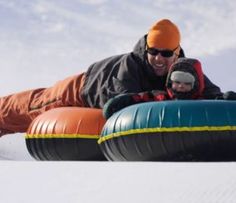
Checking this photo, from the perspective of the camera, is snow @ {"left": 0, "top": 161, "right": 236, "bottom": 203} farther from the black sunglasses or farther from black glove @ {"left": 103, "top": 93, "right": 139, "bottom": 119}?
the black sunglasses

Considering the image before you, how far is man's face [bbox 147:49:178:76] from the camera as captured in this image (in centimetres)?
324

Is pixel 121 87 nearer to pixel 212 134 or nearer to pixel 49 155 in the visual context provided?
pixel 49 155

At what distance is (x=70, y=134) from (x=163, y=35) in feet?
2.64

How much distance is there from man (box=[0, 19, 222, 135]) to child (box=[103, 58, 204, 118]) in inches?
11.4

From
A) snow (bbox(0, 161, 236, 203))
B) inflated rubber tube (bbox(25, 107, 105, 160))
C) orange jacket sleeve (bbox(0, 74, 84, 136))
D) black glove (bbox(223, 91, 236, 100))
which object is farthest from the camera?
orange jacket sleeve (bbox(0, 74, 84, 136))

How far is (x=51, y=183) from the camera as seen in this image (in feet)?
4.66

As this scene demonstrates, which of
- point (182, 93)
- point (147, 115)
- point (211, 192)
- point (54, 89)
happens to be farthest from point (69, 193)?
point (54, 89)

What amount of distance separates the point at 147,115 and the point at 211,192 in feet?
4.12

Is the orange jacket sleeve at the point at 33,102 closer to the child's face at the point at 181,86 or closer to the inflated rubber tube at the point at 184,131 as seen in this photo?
the child's face at the point at 181,86

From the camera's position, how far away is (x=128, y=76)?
3131mm

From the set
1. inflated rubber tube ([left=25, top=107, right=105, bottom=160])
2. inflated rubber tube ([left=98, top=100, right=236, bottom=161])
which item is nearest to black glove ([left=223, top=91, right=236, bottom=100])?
inflated rubber tube ([left=98, top=100, right=236, bottom=161])

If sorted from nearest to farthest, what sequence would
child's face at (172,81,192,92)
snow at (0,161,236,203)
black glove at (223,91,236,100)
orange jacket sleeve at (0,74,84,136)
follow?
snow at (0,161,236,203) → child's face at (172,81,192,92) → black glove at (223,91,236,100) → orange jacket sleeve at (0,74,84,136)

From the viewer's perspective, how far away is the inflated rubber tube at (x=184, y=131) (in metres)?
2.29

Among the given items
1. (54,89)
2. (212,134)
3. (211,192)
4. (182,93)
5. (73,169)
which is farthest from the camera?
(54,89)
